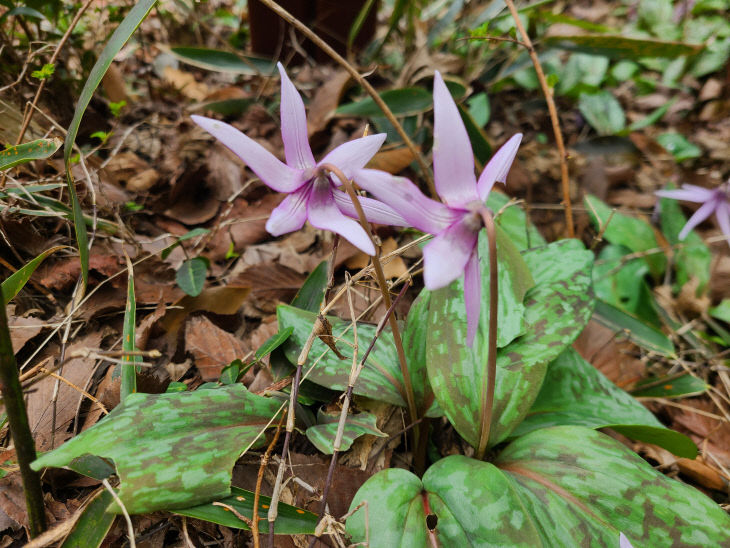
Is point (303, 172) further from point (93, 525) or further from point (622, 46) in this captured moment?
point (622, 46)

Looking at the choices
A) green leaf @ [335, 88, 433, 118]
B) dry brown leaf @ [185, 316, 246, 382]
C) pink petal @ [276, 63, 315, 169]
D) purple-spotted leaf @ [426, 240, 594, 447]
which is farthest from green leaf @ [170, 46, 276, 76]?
purple-spotted leaf @ [426, 240, 594, 447]

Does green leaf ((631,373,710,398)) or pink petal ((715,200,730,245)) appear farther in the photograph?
pink petal ((715,200,730,245))

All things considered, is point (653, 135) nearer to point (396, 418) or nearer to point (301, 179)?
point (396, 418)

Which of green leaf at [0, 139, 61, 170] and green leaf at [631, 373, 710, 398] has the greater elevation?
green leaf at [0, 139, 61, 170]

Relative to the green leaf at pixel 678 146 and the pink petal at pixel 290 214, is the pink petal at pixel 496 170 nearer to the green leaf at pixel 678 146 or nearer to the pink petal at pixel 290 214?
the pink petal at pixel 290 214

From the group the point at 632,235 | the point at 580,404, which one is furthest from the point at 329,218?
the point at 632,235

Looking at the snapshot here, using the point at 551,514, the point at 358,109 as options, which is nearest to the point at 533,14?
the point at 358,109

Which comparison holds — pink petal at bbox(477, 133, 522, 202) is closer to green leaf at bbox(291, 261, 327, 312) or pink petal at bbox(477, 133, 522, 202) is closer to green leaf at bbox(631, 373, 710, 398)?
green leaf at bbox(291, 261, 327, 312)

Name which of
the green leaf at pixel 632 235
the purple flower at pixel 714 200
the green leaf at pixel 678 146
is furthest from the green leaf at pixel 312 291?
the green leaf at pixel 678 146
